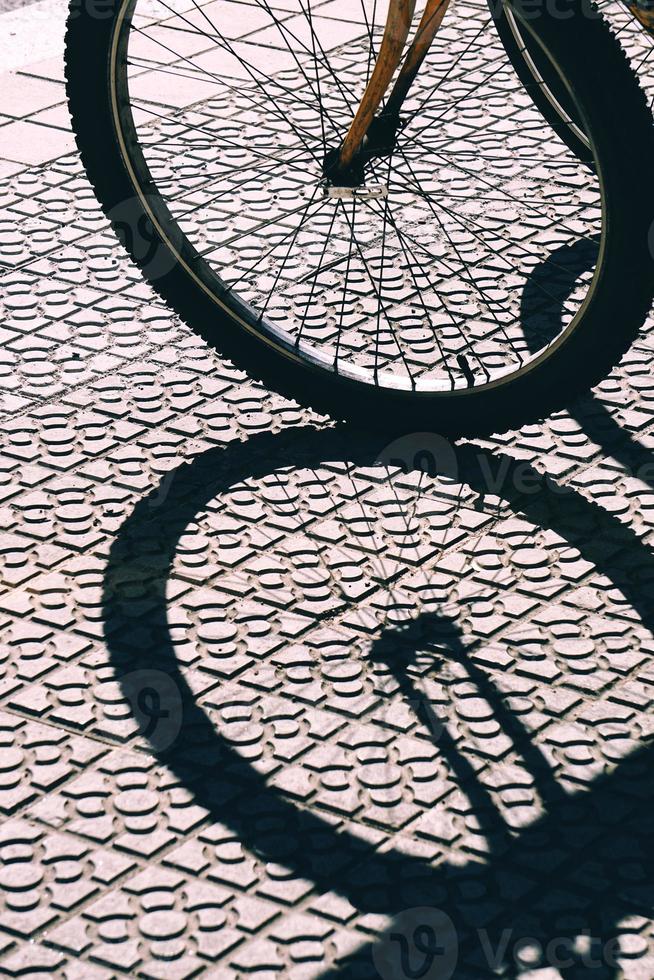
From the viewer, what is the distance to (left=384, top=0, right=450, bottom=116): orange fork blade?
357 cm

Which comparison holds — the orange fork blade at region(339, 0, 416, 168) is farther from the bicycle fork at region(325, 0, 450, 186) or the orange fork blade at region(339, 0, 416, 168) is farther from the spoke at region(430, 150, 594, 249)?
the spoke at region(430, 150, 594, 249)

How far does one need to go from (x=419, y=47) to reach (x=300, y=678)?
1.43 metres

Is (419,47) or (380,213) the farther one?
(380,213)

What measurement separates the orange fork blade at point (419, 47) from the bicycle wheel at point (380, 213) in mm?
64

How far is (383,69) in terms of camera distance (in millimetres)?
3553

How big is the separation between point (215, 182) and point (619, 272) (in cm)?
174

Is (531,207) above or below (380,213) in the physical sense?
below

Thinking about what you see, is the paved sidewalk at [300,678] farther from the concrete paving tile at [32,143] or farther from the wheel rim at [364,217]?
the concrete paving tile at [32,143]

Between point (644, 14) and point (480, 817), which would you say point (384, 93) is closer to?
point (644, 14)

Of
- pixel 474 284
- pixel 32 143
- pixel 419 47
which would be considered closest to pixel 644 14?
pixel 419 47

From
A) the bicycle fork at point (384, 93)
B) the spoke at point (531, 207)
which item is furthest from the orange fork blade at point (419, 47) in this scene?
the spoke at point (531, 207)

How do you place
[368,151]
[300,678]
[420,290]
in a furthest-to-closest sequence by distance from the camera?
[420,290] < [368,151] < [300,678]

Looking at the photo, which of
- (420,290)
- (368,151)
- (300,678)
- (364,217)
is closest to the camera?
(300,678)

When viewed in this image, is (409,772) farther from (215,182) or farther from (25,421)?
(215,182)
